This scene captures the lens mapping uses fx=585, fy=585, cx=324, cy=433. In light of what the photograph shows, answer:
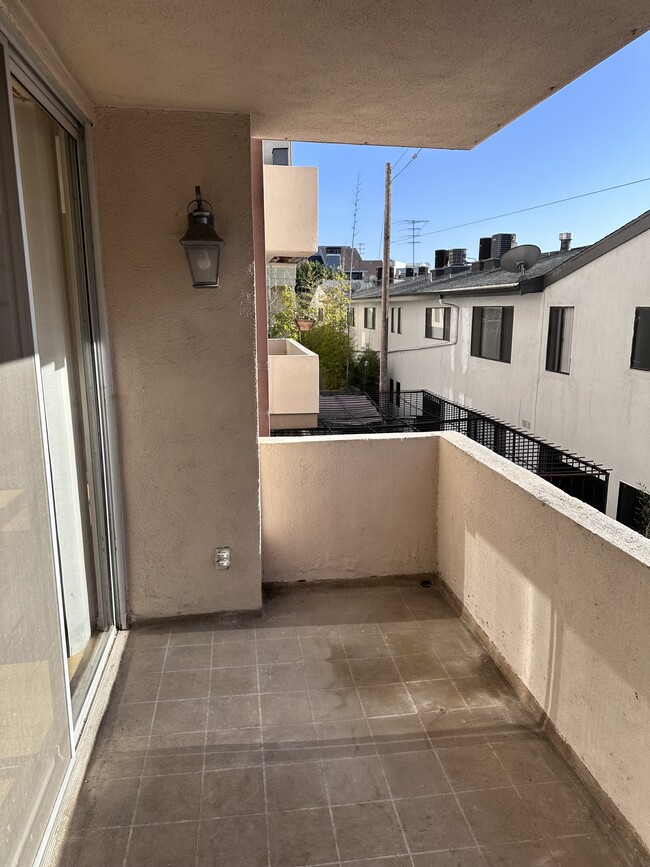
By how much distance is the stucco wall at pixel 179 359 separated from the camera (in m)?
3.34

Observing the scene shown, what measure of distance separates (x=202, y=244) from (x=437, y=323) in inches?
526

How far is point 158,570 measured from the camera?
3.80 m

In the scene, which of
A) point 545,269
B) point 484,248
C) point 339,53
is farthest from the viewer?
point 484,248

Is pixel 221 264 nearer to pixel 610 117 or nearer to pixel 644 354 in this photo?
pixel 644 354

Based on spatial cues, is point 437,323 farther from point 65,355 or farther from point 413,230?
point 413,230

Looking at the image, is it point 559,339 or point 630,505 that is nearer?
point 630,505

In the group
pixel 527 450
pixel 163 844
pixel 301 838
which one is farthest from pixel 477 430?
pixel 163 844

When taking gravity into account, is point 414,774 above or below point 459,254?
below

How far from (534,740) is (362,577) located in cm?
180

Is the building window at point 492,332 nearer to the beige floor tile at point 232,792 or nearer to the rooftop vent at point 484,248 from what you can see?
the rooftop vent at point 484,248

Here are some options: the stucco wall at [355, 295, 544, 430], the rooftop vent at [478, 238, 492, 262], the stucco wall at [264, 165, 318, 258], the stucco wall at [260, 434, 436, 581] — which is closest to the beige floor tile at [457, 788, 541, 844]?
the stucco wall at [260, 434, 436, 581]

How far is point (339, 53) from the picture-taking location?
247 cm

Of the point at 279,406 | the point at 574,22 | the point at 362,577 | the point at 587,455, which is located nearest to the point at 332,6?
the point at 574,22

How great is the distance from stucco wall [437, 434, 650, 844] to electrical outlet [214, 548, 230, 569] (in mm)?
1575
